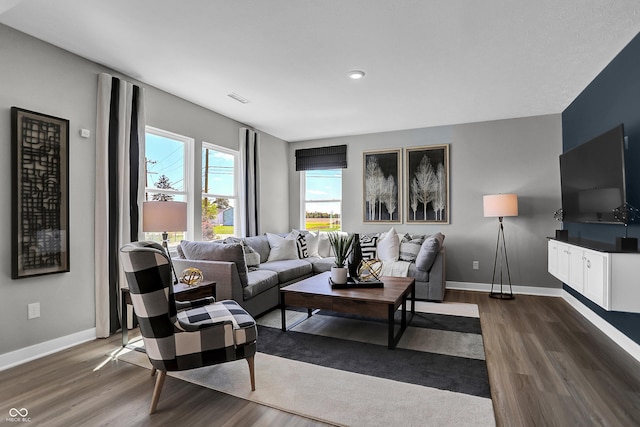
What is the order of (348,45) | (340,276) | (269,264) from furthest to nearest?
(269,264)
(340,276)
(348,45)

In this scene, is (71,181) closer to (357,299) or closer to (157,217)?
(157,217)

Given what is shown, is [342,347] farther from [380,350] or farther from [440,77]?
[440,77]

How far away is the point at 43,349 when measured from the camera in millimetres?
2705

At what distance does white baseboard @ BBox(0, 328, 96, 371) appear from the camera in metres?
2.50

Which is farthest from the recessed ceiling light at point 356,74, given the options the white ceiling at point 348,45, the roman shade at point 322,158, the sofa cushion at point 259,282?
the roman shade at point 322,158

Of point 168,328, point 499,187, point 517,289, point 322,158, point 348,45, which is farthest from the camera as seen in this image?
point 322,158

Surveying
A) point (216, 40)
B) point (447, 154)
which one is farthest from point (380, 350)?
point (447, 154)

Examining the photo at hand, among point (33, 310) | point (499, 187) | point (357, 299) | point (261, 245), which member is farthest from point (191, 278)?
point (499, 187)

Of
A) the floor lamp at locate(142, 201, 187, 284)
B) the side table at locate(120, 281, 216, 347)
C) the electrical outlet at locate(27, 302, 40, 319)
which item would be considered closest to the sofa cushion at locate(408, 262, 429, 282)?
the side table at locate(120, 281, 216, 347)

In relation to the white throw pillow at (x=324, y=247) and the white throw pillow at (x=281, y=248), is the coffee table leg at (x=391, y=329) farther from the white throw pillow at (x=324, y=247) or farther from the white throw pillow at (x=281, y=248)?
the white throw pillow at (x=324, y=247)

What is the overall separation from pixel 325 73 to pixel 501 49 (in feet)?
5.07

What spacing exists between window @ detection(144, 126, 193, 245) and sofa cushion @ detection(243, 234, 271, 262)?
85 cm

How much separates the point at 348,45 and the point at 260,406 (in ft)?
8.83

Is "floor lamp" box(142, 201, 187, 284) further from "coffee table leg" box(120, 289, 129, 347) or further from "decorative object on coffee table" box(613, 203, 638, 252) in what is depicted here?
"decorative object on coffee table" box(613, 203, 638, 252)
